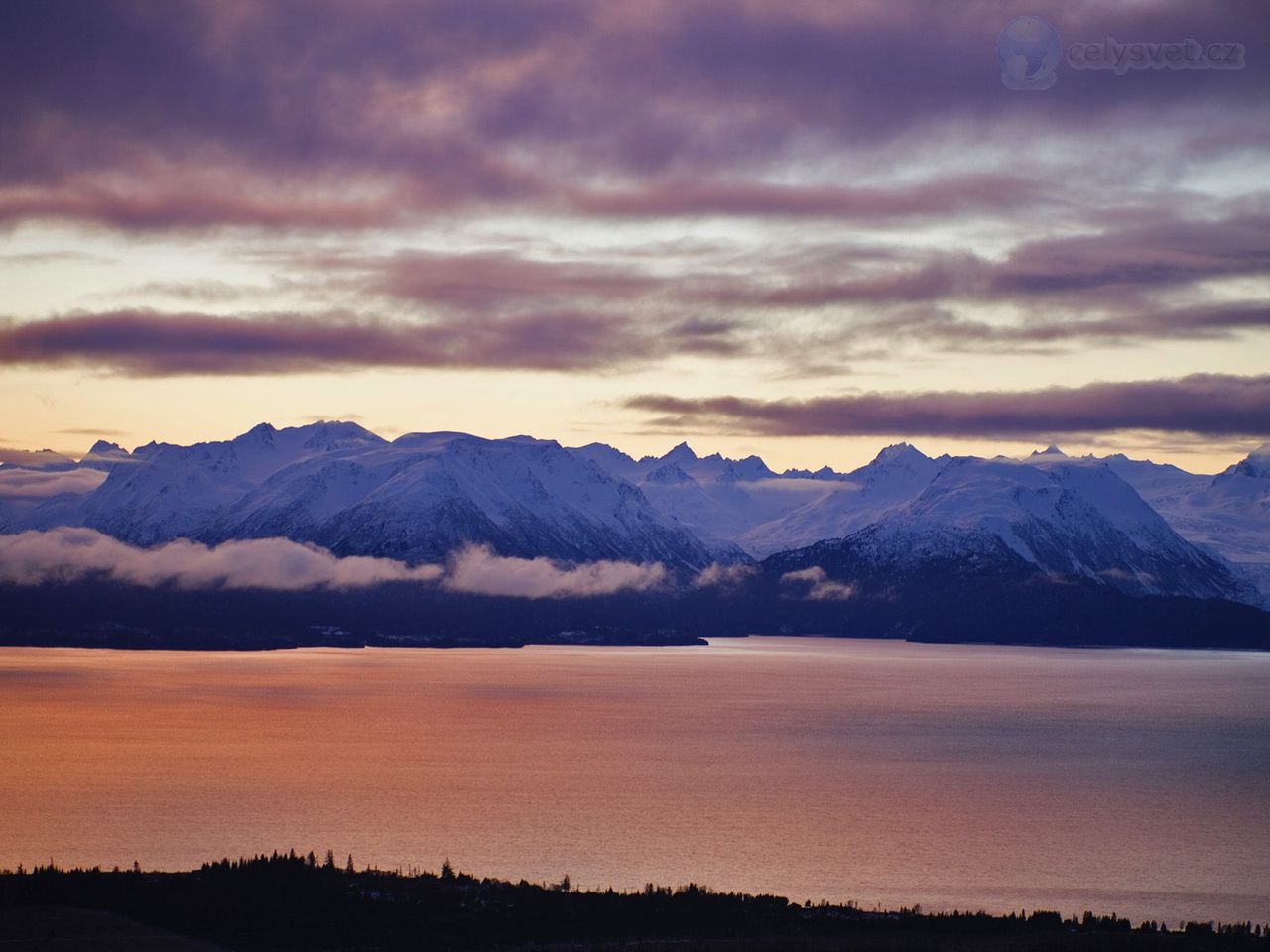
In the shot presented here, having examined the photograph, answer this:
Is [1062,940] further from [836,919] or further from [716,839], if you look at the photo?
[716,839]

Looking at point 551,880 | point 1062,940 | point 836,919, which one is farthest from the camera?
point 551,880

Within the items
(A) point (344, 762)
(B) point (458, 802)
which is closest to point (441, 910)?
(B) point (458, 802)

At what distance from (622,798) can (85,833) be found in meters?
43.6

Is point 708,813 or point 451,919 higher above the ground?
point 451,919

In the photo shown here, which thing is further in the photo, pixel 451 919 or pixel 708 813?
pixel 708 813

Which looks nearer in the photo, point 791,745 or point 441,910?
point 441,910

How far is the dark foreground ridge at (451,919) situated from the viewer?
Result: 80.7 meters

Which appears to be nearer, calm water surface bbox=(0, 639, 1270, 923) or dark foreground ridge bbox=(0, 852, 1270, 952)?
dark foreground ridge bbox=(0, 852, 1270, 952)

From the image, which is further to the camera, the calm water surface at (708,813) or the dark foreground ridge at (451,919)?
the calm water surface at (708,813)

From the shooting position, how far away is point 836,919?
286 ft

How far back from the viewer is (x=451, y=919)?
8444 cm

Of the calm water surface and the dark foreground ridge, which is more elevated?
the dark foreground ridge

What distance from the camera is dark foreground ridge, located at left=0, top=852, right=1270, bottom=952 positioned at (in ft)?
265

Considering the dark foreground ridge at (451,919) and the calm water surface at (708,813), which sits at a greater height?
the dark foreground ridge at (451,919)
